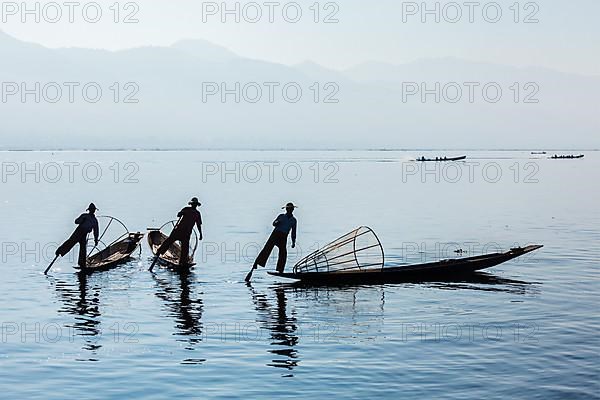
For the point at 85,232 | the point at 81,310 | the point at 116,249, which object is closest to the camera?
the point at 81,310

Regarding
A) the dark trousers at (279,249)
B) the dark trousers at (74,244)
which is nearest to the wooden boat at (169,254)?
the dark trousers at (74,244)

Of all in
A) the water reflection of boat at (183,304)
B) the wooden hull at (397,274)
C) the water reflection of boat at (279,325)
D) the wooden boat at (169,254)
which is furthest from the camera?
the wooden boat at (169,254)

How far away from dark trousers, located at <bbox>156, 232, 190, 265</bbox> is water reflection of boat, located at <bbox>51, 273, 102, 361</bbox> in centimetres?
328

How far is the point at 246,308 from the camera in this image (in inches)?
967

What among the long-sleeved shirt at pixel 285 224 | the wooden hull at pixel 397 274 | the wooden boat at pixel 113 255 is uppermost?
the long-sleeved shirt at pixel 285 224

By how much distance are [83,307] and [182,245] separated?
8191 millimetres

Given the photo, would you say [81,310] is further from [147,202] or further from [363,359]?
[147,202]

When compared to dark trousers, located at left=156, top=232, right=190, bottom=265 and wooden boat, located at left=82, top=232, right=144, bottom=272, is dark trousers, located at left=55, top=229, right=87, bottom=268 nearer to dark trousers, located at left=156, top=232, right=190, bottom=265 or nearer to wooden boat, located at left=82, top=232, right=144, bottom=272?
wooden boat, located at left=82, top=232, right=144, bottom=272

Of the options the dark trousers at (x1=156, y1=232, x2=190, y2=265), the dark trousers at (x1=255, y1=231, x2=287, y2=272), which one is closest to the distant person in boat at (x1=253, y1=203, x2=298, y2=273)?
the dark trousers at (x1=255, y1=231, x2=287, y2=272)

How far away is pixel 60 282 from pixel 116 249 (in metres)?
7.04

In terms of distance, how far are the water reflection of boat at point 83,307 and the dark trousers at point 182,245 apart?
3276 mm

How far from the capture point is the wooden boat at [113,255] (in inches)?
1291

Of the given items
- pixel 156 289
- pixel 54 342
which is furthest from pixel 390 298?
pixel 54 342

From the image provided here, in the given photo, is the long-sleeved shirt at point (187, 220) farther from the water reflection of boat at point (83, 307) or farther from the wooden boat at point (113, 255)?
the water reflection of boat at point (83, 307)
